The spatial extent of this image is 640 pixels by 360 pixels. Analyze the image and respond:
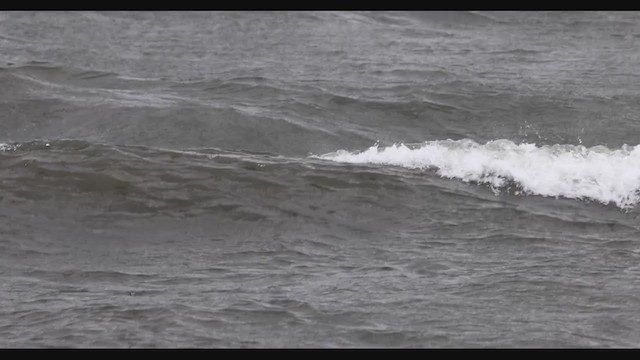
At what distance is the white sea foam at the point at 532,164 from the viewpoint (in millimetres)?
9047

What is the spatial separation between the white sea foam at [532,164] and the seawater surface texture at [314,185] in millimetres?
28

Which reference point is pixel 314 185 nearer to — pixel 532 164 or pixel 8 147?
pixel 532 164

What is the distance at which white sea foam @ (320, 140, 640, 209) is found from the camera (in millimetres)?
9047

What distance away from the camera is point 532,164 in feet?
31.3

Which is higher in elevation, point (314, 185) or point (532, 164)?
point (532, 164)

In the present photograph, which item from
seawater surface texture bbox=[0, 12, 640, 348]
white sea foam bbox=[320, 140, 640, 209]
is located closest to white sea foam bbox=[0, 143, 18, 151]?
seawater surface texture bbox=[0, 12, 640, 348]

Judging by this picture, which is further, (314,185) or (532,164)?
(532,164)

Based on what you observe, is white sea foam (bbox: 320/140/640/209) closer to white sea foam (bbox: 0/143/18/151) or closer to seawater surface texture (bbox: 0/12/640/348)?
seawater surface texture (bbox: 0/12/640/348)

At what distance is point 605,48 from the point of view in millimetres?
14516

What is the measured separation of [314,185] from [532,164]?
1.99 m

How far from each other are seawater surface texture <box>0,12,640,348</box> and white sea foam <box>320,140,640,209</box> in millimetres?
28

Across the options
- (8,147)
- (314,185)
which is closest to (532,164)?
(314,185)

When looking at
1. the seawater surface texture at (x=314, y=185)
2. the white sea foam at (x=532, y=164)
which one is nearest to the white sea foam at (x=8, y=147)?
the seawater surface texture at (x=314, y=185)

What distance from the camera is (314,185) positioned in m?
8.94
